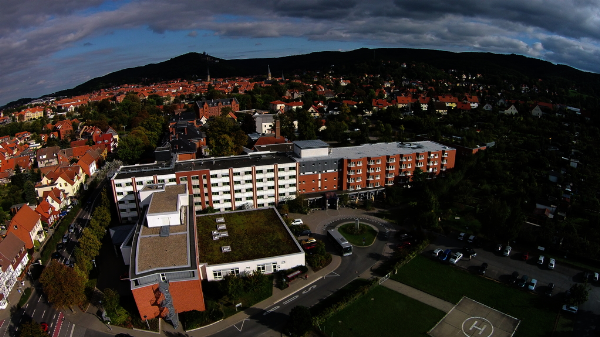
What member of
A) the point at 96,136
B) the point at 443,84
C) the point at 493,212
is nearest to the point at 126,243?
the point at 493,212

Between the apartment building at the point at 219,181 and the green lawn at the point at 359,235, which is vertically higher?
the apartment building at the point at 219,181

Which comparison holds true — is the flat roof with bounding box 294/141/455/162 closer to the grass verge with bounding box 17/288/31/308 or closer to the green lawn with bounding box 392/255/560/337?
the green lawn with bounding box 392/255/560/337

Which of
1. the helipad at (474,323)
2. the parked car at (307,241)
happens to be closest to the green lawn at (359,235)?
the parked car at (307,241)

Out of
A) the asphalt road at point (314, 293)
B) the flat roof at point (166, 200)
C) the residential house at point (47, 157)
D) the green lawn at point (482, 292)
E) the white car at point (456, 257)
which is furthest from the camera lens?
the residential house at point (47, 157)

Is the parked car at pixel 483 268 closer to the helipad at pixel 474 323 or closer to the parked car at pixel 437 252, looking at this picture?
the parked car at pixel 437 252

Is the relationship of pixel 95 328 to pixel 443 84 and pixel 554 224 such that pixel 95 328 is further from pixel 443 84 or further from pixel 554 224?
pixel 443 84

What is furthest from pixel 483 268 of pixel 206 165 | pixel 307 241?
pixel 206 165

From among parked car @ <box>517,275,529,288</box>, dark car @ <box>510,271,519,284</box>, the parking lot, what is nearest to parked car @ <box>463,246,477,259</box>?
the parking lot
